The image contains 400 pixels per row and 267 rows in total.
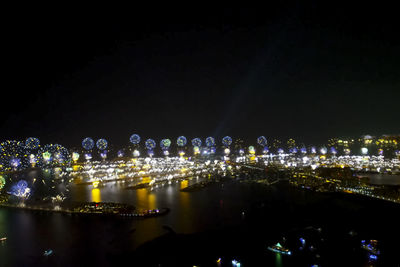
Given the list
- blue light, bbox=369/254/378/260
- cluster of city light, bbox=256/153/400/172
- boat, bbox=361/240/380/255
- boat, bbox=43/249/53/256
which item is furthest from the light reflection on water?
cluster of city light, bbox=256/153/400/172

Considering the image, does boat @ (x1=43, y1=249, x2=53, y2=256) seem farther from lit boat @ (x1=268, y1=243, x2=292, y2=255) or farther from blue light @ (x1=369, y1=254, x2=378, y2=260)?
blue light @ (x1=369, y1=254, x2=378, y2=260)

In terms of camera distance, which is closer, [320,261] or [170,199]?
[320,261]

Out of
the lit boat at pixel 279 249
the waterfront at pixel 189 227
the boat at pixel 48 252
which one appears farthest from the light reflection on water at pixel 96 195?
the lit boat at pixel 279 249

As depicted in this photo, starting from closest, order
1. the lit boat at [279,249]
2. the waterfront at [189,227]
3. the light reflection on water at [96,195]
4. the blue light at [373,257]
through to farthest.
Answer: the blue light at [373,257] → the lit boat at [279,249] → the waterfront at [189,227] → the light reflection on water at [96,195]

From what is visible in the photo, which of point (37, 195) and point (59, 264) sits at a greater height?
point (37, 195)

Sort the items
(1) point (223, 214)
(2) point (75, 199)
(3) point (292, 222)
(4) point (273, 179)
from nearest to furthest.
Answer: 1. (3) point (292, 222)
2. (1) point (223, 214)
3. (2) point (75, 199)
4. (4) point (273, 179)

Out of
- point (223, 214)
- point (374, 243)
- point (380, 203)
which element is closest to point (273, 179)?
point (380, 203)

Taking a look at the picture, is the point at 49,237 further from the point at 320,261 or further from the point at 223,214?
the point at 320,261

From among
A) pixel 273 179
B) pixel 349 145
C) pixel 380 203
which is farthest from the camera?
pixel 349 145

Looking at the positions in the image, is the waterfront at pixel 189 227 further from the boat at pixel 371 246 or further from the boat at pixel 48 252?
the boat at pixel 371 246
